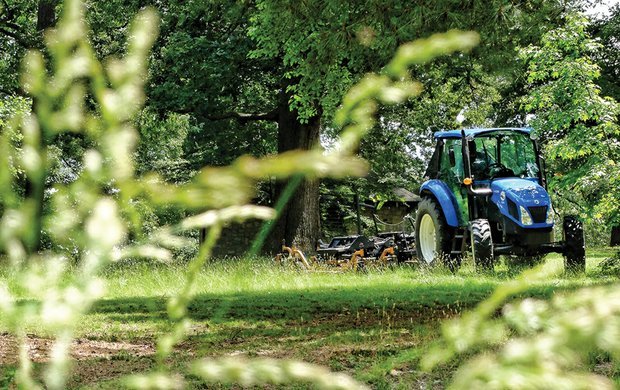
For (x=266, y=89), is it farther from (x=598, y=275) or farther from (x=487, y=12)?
(x=487, y=12)

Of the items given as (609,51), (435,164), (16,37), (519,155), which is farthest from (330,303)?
(609,51)

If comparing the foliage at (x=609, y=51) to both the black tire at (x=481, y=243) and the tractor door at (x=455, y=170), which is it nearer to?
the tractor door at (x=455, y=170)

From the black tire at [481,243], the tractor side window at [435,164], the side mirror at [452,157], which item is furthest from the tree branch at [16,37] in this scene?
the black tire at [481,243]

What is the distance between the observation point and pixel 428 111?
2045 cm

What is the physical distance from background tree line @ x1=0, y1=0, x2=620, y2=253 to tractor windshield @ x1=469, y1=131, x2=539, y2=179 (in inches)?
14.5

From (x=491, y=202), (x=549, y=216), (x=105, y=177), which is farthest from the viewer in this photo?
(x=491, y=202)

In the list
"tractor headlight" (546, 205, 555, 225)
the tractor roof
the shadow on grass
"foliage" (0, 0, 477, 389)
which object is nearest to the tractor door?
the tractor roof

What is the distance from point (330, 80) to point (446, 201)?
13.0ft

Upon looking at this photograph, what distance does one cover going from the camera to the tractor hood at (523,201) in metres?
10.9

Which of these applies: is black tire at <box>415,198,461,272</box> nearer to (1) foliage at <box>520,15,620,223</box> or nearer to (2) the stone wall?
(1) foliage at <box>520,15,620,223</box>

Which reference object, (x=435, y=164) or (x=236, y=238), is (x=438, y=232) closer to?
(x=435, y=164)

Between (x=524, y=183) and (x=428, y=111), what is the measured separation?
9515 mm

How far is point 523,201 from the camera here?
426 inches

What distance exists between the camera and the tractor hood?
35.7ft
